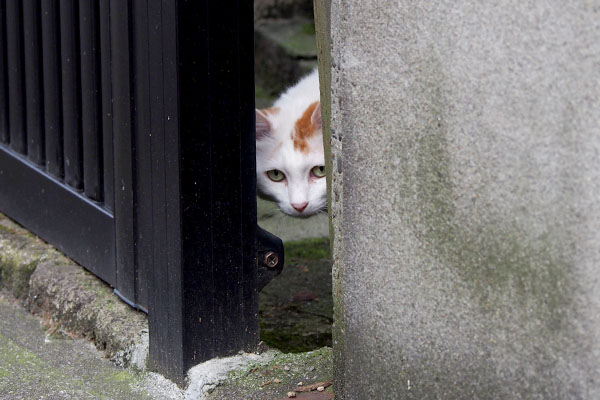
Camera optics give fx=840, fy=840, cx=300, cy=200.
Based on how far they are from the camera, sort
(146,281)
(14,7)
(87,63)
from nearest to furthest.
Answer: (146,281)
(87,63)
(14,7)

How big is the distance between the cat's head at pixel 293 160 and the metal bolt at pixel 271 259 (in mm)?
850

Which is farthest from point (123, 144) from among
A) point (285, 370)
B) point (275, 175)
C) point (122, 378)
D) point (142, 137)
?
point (275, 175)

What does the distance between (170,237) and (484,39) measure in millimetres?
1032

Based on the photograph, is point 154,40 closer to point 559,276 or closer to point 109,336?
point 109,336

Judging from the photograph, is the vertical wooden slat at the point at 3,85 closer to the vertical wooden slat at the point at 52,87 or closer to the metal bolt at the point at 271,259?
the vertical wooden slat at the point at 52,87

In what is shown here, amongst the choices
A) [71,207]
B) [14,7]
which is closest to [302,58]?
[14,7]

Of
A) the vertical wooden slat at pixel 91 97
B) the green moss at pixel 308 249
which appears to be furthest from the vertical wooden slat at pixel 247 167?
the green moss at pixel 308 249

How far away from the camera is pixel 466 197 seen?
4.65ft

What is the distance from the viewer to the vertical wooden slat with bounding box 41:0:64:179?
2.81 meters

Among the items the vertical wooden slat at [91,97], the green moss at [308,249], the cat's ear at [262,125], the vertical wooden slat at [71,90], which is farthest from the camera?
the green moss at [308,249]

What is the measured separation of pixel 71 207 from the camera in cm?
275

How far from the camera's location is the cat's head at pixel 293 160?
3.09 meters

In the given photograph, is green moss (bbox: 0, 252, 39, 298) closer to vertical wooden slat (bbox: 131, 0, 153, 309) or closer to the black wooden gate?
the black wooden gate

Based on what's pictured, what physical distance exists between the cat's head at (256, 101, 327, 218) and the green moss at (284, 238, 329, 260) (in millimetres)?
683
